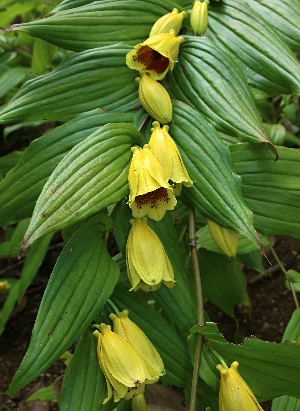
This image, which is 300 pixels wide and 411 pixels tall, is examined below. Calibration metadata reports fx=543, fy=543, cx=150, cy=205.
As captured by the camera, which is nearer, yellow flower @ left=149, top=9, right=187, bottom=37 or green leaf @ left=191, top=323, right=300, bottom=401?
green leaf @ left=191, top=323, right=300, bottom=401

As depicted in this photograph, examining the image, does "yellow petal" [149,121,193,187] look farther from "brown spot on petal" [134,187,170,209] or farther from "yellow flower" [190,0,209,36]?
"yellow flower" [190,0,209,36]

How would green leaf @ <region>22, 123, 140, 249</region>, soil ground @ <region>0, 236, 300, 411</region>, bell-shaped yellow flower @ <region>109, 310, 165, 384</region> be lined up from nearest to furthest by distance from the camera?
green leaf @ <region>22, 123, 140, 249</region> < bell-shaped yellow flower @ <region>109, 310, 165, 384</region> < soil ground @ <region>0, 236, 300, 411</region>

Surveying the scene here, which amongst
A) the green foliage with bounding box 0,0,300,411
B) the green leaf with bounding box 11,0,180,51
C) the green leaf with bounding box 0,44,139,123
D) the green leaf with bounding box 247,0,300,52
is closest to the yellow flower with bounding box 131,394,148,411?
the green foliage with bounding box 0,0,300,411

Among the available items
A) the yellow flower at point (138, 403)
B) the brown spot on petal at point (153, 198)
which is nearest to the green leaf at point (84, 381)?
the yellow flower at point (138, 403)

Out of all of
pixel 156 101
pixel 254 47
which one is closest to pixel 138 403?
pixel 156 101

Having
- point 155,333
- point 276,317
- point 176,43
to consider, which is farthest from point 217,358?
point 276,317

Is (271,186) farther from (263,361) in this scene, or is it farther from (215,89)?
(263,361)
